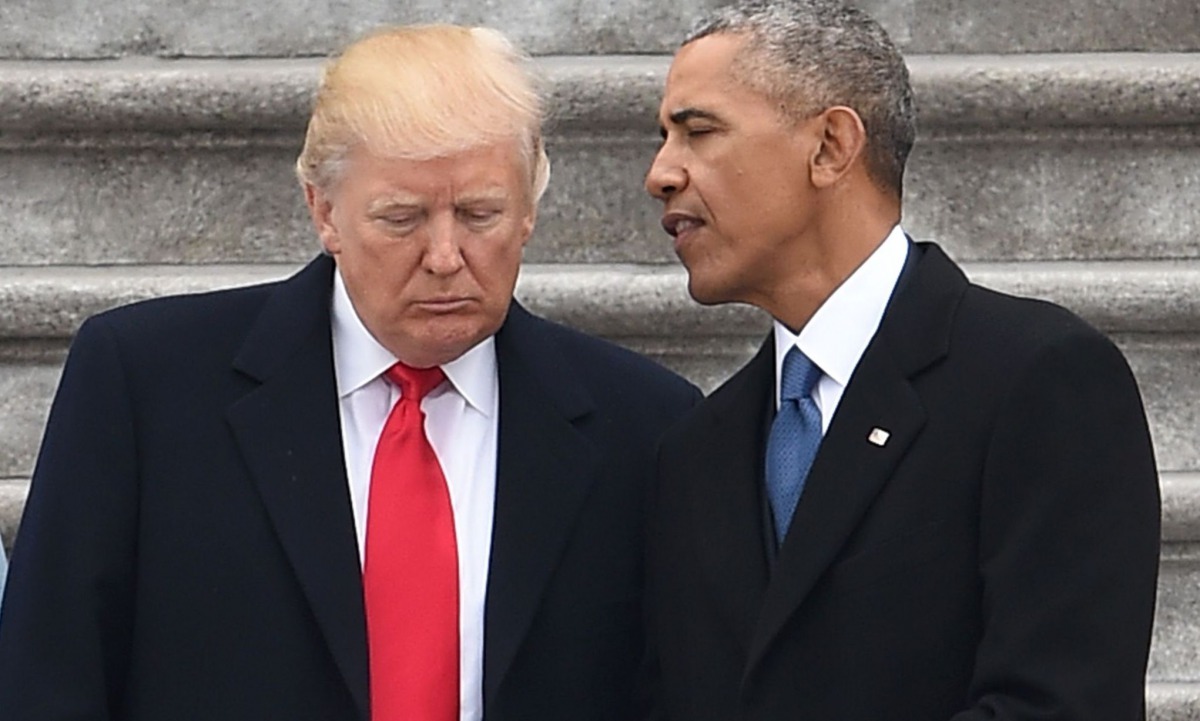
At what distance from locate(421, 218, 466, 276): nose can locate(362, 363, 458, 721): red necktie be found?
0.21 metres

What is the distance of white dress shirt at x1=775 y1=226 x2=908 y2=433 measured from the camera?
2461mm

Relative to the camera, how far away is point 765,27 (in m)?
2.51

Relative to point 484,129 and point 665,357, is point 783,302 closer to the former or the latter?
point 484,129

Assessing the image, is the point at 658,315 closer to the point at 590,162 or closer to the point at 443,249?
the point at 590,162

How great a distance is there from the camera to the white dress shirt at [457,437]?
8.40ft

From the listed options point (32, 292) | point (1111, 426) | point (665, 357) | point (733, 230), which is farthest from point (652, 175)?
point (32, 292)

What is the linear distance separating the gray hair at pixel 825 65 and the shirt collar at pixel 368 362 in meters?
0.45

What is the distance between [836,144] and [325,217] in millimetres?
578

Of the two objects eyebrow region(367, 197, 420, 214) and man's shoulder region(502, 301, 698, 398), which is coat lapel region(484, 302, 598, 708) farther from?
eyebrow region(367, 197, 420, 214)

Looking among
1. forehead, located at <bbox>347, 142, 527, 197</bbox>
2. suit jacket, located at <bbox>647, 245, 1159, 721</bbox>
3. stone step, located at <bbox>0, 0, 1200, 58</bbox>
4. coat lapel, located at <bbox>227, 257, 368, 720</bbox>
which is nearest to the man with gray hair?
suit jacket, located at <bbox>647, 245, 1159, 721</bbox>

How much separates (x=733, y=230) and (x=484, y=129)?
0.30 metres

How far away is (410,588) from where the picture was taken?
252 cm

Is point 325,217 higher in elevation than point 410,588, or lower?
higher

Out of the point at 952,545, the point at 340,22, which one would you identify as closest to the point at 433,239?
the point at 952,545
